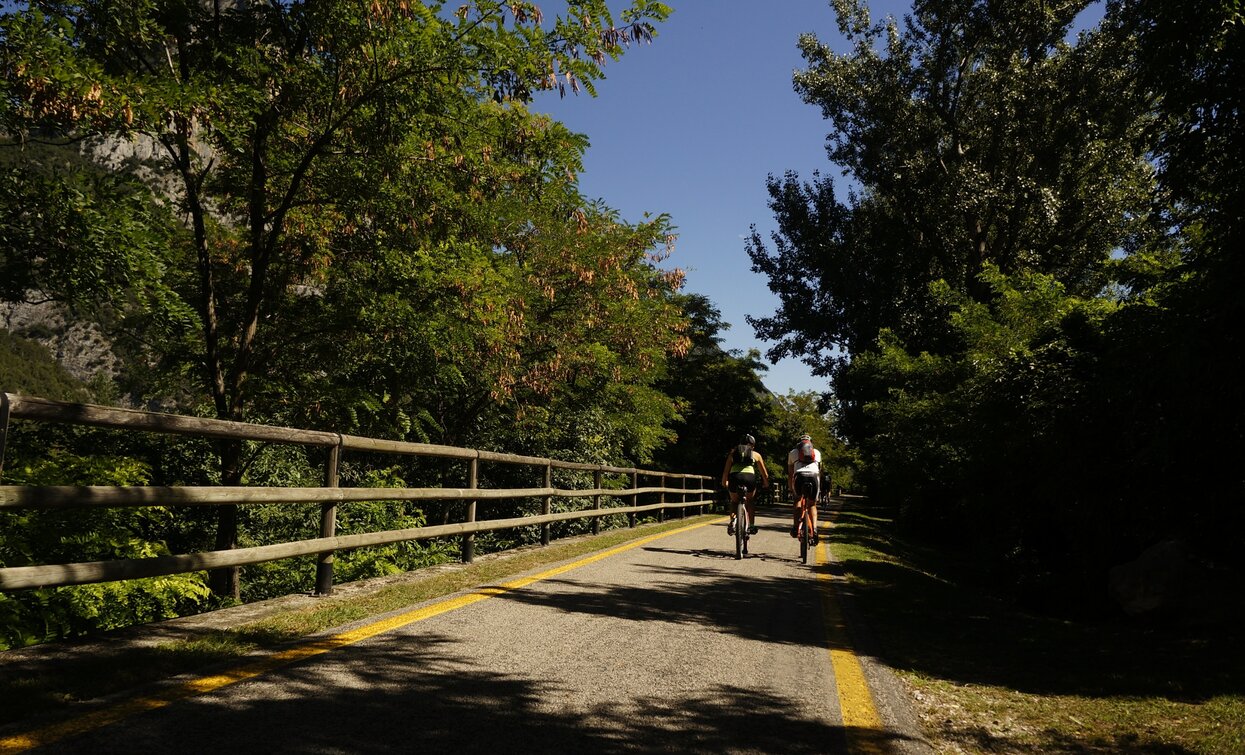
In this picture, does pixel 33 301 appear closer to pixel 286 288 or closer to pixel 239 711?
pixel 286 288

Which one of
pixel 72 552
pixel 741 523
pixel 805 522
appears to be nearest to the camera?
pixel 72 552

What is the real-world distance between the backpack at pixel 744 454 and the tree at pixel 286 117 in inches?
200

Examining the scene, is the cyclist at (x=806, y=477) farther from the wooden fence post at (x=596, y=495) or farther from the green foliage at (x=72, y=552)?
the green foliage at (x=72, y=552)

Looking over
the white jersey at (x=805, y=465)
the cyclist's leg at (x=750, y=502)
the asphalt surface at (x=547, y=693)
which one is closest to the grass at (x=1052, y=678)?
the asphalt surface at (x=547, y=693)

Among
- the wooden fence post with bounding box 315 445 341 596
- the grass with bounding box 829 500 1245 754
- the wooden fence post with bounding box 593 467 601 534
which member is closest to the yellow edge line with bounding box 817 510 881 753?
the grass with bounding box 829 500 1245 754

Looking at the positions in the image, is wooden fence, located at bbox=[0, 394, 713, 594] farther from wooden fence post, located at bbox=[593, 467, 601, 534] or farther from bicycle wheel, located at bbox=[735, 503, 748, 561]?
wooden fence post, located at bbox=[593, 467, 601, 534]

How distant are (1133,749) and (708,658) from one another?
2318mm

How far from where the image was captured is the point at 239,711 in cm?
329

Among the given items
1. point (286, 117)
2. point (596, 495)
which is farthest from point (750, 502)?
point (286, 117)

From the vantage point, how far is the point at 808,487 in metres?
11.9

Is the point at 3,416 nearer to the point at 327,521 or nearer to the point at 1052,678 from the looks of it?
the point at 327,521

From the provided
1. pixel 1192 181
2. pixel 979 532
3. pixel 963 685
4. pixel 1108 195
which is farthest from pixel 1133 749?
pixel 1108 195

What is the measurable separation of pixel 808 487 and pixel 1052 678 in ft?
20.7

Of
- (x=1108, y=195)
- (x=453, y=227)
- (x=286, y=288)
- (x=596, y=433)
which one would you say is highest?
(x=1108, y=195)
